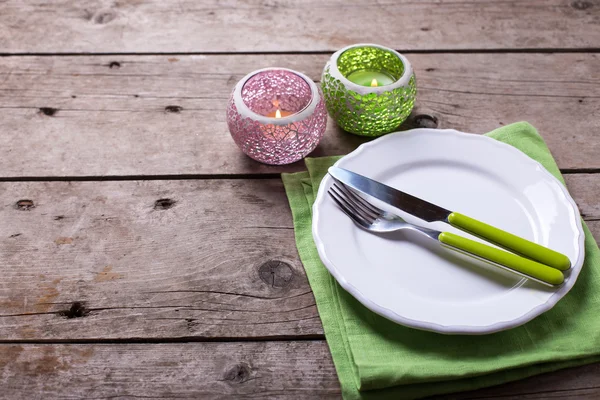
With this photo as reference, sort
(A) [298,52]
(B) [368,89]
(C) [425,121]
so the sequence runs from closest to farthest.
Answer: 1. (B) [368,89]
2. (C) [425,121]
3. (A) [298,52]

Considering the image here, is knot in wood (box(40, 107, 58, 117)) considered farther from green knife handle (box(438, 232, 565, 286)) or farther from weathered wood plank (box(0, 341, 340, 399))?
green knife handle (box(438, 232, 565, 286))

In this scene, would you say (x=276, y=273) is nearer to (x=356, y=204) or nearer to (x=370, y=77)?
(x=356, y=204)

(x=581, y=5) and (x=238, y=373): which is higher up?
(x=581, y=5)

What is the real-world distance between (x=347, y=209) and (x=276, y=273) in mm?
105

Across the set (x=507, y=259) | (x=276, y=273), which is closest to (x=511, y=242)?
(x=507, y=259)

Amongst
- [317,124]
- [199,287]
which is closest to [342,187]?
[317,124]

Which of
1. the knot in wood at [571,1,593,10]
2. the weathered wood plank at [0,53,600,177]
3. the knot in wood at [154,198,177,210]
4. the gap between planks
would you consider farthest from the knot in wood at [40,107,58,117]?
the knot in wood at [571,1,593,10]

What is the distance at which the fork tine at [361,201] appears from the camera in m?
0.67

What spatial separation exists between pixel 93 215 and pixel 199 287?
172 mm

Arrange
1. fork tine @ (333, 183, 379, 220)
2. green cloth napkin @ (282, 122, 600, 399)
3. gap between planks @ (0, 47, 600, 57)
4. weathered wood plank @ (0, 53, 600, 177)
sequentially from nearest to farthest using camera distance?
1. green cloth napkin @ (282, 122, 600, 399)
2. fork tine @ (333, 183, 379, 220)
3. weathered wood plank @ (0, 53, 600, 177)
4. gap between planks @ (0, 47, 600, 57)

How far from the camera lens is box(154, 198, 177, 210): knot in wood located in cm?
73

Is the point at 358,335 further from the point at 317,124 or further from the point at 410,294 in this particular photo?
the point at 317,124

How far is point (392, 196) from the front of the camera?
682mm

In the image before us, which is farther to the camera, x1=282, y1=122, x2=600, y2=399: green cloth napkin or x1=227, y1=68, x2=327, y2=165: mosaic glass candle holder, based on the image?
x1=227, y1=68, x2=327, y2=165: mosaic glass candle holder
